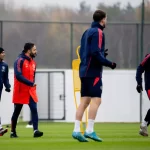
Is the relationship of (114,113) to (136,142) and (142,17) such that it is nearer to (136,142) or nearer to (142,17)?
(142,17)

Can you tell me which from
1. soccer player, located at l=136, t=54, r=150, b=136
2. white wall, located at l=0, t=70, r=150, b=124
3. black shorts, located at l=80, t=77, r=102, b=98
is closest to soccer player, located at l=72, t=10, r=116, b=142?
black shorts, located at l=80, t=77, r=102, b=98

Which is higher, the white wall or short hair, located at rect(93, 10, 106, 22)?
short hair, located at rect(93, 10, 106, 22)

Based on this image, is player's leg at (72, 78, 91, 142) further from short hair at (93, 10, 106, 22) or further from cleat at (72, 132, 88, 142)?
short hair at (93, 10, 106, 22)

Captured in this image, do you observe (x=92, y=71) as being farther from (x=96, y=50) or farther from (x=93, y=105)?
(x=93, y=105)

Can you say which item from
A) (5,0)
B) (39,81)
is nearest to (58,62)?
(39,81)

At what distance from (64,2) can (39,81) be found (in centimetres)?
245

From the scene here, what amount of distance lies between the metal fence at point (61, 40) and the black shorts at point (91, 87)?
11.8 meters

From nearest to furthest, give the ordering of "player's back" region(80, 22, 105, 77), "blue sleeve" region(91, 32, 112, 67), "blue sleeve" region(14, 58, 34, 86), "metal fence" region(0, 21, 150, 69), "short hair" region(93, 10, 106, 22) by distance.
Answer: "blue sleeve" region(91, 32, 112, 67) < "player's back" region(80, 22, 105, 77) < "short hair" region(93, 10, 106, 22) < "blue sleeve" region(14, 58, 34, 86) < "metal fence" region(0, 21, 150, 69)

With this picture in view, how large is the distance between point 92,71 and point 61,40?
40.4 feet

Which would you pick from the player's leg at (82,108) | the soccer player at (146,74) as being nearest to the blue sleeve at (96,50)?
the player's leg at (82,108)

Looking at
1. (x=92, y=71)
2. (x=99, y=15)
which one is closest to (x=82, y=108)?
(x=92, y=71)

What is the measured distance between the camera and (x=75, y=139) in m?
14.7

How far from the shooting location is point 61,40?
1021 inches

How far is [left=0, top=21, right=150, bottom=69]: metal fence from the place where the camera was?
25547 mm
